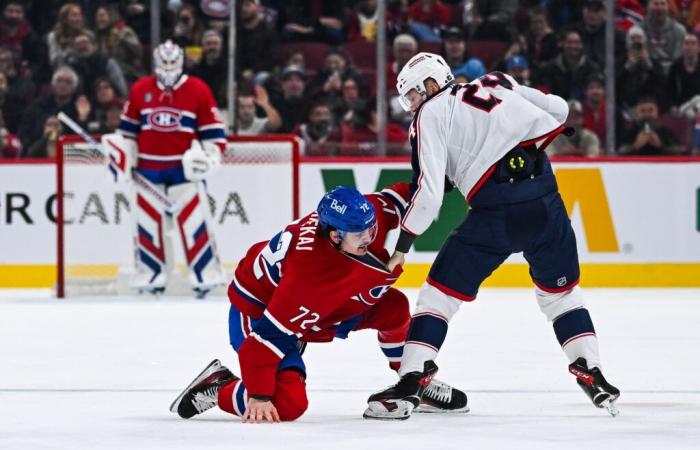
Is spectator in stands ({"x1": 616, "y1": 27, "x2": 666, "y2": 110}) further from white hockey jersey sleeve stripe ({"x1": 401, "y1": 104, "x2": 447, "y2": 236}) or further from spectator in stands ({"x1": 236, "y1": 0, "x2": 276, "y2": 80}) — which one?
white hockey jersey sleeve stripe ({"x1": 401, "y1": 104, "x2": 447, "y2": 236})

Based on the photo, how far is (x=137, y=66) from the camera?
9.58 m

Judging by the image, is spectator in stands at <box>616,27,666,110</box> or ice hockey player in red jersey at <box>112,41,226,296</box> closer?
ice hockey player in red jersey at <box>112,41,226,296</box>

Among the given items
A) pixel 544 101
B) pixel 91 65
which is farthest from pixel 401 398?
pixel 91 65

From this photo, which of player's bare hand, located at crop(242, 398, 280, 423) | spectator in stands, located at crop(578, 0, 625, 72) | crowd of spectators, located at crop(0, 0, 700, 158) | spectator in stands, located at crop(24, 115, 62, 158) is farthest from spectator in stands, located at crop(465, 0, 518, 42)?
player's bare hand, located at crop(242, 398, 280, 423)

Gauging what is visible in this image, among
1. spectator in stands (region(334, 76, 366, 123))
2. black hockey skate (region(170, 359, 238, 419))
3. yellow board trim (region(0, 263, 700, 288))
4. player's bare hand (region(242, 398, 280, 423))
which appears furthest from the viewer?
spectator in stands (region(334, 76, 366, 123))

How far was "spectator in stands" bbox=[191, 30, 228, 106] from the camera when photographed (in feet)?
31.1

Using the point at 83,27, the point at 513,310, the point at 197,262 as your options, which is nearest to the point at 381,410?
the point at 513,310

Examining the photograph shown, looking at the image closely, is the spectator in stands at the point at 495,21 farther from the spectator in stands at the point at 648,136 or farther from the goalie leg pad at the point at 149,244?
the goalie leg pad at the point at 149,244

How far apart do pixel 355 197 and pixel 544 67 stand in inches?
221

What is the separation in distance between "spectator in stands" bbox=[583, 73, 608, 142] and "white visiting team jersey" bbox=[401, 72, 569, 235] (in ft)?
15.5

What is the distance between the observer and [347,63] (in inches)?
385

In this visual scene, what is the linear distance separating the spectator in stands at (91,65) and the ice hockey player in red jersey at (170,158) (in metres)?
0.72

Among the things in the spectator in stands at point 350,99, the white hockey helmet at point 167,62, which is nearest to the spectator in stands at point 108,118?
the white hockey helmet at point 167,62

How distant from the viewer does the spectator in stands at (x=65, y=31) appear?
9.70 metres
